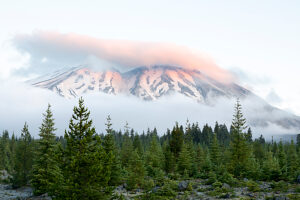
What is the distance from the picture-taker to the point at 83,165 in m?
21.4

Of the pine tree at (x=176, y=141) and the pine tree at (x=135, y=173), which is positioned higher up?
the pine tree at (x=176, y=141)

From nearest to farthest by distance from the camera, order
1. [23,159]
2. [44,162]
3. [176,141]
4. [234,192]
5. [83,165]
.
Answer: [83,165] → [234,192] → [44,162] → [23,159] → [176,141]

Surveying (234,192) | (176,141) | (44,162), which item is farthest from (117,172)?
(176,141)

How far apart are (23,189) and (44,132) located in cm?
1495

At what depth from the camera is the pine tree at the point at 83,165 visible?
68.2 feet

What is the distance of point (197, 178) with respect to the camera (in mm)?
43906

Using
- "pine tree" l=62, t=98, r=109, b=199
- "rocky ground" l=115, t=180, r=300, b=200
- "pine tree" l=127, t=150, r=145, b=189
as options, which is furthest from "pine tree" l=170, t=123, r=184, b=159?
"pine tree" l=62, t=98, r=109, b=199

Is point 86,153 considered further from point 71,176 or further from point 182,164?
point 182,164

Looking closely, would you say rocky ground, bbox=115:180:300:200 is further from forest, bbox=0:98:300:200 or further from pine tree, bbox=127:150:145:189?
pine tree, bbox=127:150:145:189

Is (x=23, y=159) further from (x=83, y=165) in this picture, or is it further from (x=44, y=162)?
(x=83, y=165)

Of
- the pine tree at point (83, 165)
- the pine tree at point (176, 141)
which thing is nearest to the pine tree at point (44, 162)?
the pine tree at point (83, 165)

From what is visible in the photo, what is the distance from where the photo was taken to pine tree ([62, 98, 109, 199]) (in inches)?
819

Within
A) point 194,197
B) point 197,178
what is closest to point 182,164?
point 197,178

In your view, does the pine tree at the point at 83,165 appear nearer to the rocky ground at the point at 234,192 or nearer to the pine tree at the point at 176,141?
the rocky ground at the point at 234,192
